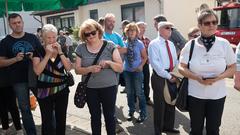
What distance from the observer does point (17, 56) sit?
464 centimetres

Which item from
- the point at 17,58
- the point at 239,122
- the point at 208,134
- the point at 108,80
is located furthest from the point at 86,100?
the point at 239,122

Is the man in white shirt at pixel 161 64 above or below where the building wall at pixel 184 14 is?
below

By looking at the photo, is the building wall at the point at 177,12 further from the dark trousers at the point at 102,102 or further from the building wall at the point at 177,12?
the dark trousers at the point at 102,102

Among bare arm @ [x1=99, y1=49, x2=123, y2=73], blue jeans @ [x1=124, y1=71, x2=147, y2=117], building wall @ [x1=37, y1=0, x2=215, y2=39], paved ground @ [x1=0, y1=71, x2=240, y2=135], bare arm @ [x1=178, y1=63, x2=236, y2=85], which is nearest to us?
bare arm @ [x1=178, y1=63, x2=236, y2=85]

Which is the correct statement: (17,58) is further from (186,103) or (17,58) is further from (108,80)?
(186,103)

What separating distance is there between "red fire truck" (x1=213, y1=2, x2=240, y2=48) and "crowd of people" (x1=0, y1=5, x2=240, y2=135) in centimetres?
771

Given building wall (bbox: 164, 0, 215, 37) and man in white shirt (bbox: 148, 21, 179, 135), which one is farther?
building wall (bbox: 164, 0, 215, 37)

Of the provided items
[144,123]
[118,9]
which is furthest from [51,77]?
[118,9]

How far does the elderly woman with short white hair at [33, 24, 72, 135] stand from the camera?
13.9ft

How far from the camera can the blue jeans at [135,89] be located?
5867mm

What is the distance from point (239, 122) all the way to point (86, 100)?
281 centimetres

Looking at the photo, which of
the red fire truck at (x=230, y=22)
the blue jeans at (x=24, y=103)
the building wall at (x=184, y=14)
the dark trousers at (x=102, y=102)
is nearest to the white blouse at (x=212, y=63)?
the dark trousers at (x=102, y=102)

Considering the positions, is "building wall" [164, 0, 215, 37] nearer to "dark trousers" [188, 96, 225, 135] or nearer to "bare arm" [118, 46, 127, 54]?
"bare arm" [118, 46, 127, 54]

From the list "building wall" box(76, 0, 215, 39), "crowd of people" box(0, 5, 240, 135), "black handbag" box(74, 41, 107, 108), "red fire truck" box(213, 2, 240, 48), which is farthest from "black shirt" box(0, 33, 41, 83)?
"building wall" box(76, 0, 215, 39)
